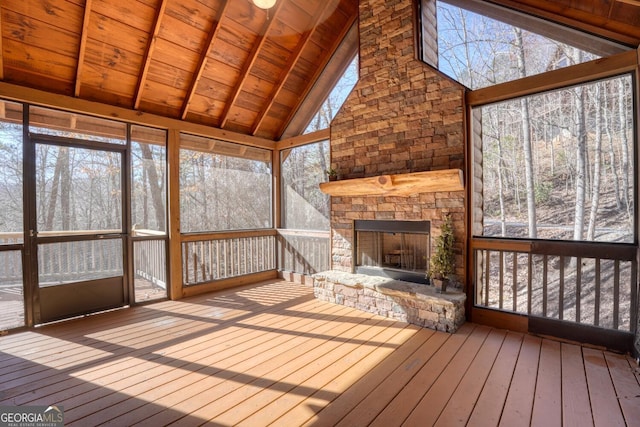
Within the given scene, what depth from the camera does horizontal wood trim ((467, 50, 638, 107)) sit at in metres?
2.81

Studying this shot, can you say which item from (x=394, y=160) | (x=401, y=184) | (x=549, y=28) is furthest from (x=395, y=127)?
(x=549, y=28)

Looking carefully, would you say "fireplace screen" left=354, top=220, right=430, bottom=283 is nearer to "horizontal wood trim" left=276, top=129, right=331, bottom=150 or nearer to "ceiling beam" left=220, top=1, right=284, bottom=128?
"horizontal wood trim" left=276, top=129, right=331, bottom=150

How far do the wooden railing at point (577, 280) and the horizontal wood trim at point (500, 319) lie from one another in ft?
0.31

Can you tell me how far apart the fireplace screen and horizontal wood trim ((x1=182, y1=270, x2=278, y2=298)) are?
6.93ft

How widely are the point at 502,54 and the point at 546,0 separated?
1.92 feet

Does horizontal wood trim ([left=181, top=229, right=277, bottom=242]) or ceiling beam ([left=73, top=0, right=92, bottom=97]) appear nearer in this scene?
ceiling beam ([left=73, top=0, right=92, bottom=97])

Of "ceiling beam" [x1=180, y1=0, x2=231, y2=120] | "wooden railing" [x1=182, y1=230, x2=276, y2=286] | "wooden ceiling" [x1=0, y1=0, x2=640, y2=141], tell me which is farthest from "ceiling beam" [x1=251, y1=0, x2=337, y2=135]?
"wooden railing" [x1=182, y1=230, x2=276, y2=286]

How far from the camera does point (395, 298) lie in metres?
3.77

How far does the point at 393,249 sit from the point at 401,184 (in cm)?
105

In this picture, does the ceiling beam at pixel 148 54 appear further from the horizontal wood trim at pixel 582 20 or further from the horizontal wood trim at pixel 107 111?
the horizontal wood trim at pixel 582 20

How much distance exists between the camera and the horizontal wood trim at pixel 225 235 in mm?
4980

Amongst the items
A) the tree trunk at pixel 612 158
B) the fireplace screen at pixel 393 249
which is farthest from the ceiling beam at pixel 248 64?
the tree trunk at pixel 612 158

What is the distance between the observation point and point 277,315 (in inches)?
157

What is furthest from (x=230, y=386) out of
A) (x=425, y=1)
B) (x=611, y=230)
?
(x=425, y=1)
